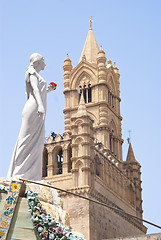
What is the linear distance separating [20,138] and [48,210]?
84.5 inches

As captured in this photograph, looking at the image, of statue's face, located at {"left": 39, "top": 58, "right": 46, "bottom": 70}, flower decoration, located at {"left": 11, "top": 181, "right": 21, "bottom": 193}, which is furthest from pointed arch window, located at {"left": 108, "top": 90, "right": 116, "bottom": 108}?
flower decoration, located at {"left": 11, "top": 181, "right": 21, "bottom": 193}

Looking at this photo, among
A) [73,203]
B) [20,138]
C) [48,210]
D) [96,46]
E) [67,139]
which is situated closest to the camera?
[48,210]

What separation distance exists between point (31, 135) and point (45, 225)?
9.06 feet

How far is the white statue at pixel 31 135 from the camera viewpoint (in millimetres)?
12094

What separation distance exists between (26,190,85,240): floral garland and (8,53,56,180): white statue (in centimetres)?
147

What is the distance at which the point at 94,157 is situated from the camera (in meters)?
47.3

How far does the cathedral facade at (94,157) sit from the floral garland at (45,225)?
32.8 m

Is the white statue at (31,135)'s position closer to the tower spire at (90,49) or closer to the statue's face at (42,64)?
the statue's face at (42,64)

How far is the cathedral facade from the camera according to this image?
147 feet

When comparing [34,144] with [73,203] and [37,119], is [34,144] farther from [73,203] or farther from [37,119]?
[73,203]

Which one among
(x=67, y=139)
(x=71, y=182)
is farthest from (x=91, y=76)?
(x=71, y=182)

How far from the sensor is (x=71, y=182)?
4556cm

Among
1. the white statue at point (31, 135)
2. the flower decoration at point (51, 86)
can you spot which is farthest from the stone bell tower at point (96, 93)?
the white statue at point (31, 135)

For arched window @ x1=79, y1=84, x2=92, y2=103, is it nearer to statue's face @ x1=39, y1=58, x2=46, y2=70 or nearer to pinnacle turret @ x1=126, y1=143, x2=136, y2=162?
pinnacle turret @ x1=126, y1=143, x2=136, y2=162
